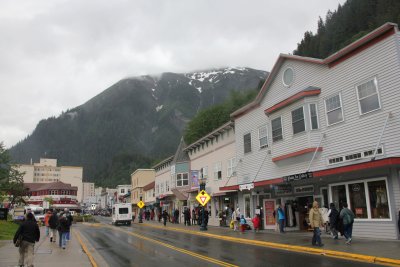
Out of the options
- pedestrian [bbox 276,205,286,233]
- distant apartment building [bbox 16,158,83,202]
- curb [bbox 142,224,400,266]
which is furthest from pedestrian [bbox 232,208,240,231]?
distant apartment building [bbox 16,158,83,202]

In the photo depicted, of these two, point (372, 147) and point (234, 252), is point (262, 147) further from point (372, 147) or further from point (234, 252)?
point (234, 252)

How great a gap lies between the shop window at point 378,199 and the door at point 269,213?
9192 mm

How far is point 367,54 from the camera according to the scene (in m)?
19.1

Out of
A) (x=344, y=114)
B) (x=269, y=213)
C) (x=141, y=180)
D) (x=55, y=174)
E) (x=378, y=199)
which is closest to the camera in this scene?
(x=378, y=199)

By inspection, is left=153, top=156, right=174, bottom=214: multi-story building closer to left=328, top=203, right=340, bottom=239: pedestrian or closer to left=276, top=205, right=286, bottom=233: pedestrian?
left=276, top=205, right=286, bottom=233: pedestrian

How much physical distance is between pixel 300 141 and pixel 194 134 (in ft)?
162

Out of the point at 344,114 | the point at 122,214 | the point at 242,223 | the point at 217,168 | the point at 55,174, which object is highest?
the point at 55,174

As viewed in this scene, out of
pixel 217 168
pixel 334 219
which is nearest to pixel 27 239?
pixel 334 219

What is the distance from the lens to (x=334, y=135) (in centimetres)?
2108

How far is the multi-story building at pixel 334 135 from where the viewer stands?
58.1ft

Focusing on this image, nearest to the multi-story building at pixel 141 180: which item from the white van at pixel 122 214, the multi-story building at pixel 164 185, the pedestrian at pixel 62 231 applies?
the multi-story building at pixel 164 185

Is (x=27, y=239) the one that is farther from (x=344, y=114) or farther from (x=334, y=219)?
(x=344, y=114)

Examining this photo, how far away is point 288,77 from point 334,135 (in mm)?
5929

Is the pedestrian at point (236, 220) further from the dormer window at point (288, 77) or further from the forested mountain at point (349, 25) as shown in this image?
the forested mountain at point (349, 25)
